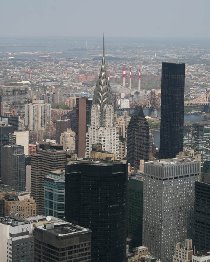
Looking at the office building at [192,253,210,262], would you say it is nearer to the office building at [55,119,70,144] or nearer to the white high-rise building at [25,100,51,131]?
the office building at [55,119,70,144]

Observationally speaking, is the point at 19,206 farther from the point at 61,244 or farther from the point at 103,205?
the point at 61,244

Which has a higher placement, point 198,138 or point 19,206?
point 198,138

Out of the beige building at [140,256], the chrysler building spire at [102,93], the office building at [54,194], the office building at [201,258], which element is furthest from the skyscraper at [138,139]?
the office building at [201,258]

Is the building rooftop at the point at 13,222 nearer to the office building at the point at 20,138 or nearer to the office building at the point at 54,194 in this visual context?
the office building at the point at 54,194

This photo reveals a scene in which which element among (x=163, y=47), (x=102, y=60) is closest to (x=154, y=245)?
(x=163, y=47)

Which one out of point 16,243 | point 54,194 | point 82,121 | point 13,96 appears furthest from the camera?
point 13,96

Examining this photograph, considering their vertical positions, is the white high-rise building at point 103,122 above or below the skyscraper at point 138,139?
above

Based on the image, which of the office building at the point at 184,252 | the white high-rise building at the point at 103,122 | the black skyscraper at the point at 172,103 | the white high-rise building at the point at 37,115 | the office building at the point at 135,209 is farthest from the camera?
the white high-rise building at the point at 37,115

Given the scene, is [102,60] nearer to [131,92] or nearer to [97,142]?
[97,142]

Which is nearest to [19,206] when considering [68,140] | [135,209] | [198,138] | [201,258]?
[135,209]
